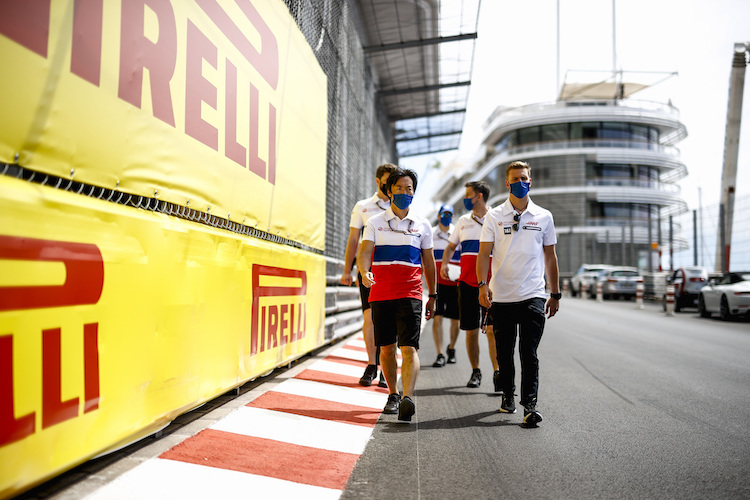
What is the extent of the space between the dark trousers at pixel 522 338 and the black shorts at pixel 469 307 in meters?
1.17

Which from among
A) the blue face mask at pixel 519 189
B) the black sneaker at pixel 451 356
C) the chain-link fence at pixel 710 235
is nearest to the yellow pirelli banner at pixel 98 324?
the blue face mask at pixel 519 189

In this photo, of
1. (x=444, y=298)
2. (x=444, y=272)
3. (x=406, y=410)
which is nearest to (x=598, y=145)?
(x=444, y=298)

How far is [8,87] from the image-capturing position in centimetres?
219

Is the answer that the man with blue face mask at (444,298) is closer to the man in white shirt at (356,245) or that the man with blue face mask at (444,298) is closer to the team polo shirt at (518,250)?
the man in white shirt at (356,245)

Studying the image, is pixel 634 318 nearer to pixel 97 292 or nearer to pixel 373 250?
pixel 373 250

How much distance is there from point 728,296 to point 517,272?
517 inches

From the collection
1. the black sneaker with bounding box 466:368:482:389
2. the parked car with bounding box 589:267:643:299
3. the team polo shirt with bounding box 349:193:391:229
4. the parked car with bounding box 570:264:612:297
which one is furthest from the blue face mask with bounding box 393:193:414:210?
the parked car with bounding box 570:264:612:297

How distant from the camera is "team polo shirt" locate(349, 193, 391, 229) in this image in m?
5.88

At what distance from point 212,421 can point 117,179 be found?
191 centimetres

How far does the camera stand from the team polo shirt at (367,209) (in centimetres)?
588

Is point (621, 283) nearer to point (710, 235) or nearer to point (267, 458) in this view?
point (710, 235)

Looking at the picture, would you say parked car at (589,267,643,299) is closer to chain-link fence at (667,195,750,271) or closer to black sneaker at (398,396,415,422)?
chain-link fence at (667,195,750,271)

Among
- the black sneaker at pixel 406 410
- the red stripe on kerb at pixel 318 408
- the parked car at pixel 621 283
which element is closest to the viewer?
the black sneaker at pixel 406 410

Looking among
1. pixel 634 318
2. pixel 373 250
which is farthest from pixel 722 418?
pixel 634 318
